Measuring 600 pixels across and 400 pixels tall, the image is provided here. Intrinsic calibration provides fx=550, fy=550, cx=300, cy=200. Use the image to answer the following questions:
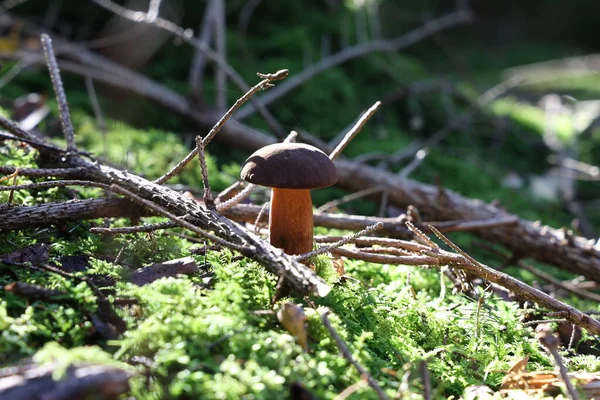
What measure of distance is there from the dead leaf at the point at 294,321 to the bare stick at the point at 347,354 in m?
0.07

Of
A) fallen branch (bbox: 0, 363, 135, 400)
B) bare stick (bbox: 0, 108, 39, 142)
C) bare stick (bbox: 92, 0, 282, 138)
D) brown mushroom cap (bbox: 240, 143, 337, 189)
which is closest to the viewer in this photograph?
fallen branch (bbox: 0, 363, 135, 400)

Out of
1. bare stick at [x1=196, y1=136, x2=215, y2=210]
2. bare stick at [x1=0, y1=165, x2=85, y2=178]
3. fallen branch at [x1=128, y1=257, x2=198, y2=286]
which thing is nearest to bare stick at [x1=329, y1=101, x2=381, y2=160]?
bare stick at [x1=196, y1=136, x2=215, y2=210]

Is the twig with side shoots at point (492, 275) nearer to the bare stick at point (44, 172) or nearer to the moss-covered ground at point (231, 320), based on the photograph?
the moss-covered ground at point (231, 320)

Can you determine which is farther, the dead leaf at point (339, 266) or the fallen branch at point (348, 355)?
the dead leaf at point (339, 266)

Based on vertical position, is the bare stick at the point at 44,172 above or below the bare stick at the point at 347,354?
above

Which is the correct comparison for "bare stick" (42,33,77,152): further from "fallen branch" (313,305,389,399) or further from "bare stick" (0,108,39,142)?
"fallen branch" (313,305,389,399)

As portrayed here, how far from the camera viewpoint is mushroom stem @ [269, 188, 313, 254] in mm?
2445

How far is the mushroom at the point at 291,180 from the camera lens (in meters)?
2.16

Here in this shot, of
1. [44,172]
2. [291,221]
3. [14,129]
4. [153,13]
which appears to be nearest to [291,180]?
[291,221]

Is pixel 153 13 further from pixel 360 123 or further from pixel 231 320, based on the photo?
pixel 231 320

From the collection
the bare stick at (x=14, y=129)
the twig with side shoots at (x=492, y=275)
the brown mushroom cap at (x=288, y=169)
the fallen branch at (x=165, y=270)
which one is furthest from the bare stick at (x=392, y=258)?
the bare stick at (x=14, y=129)

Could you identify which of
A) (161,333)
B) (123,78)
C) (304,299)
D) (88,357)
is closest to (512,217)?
(304,299)

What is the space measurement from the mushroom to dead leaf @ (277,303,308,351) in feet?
1.62

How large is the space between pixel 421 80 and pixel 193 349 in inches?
289
